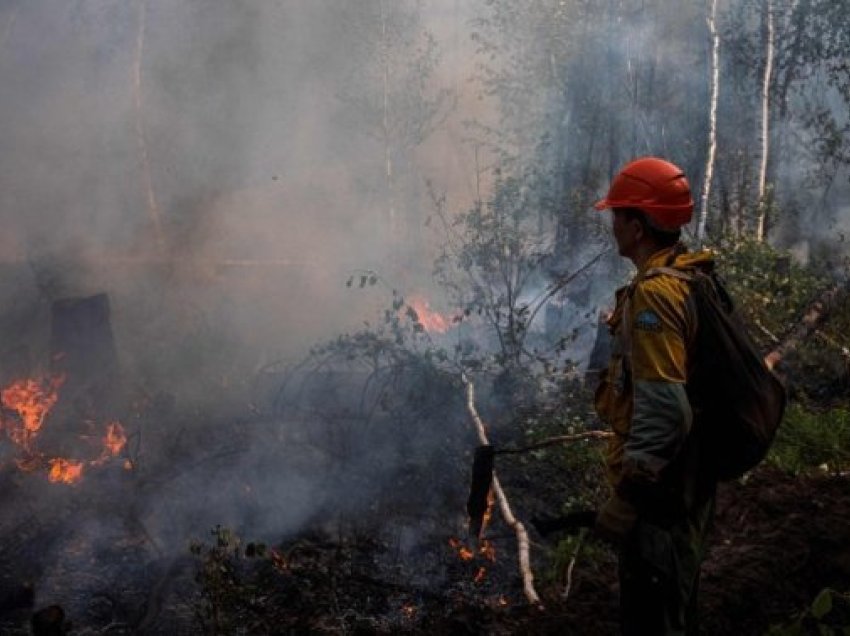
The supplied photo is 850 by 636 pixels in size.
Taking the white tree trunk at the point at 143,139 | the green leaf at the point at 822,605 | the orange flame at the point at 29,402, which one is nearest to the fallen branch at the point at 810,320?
the green leaf at the point at 822,605

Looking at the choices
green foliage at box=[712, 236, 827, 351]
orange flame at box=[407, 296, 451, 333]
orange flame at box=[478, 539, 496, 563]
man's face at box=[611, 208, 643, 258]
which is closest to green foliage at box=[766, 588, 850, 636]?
man's face at box=[611, 208, 643, 258]

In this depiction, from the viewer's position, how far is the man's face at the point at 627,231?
261cm

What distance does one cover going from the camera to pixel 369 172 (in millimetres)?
20609

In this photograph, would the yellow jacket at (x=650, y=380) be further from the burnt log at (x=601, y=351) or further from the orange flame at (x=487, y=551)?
the burnt log at (x=601, y=351)

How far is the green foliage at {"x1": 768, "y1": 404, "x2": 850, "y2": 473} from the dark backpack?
12.4 ft

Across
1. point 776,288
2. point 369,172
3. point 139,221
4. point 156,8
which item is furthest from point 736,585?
point 369,172

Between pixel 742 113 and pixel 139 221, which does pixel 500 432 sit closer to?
pixel 139 221

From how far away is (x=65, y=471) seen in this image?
6734mm

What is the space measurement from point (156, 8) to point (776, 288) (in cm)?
1236

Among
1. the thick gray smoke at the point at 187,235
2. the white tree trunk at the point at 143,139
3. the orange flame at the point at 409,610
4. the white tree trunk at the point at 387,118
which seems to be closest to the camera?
the orange flame at the point at 409,610

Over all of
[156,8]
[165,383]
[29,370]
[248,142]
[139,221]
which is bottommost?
[165,383]

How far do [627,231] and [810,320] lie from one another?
21.1 ft

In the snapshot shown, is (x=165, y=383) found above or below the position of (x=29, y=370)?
below

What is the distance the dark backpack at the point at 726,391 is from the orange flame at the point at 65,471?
6.06 meters
